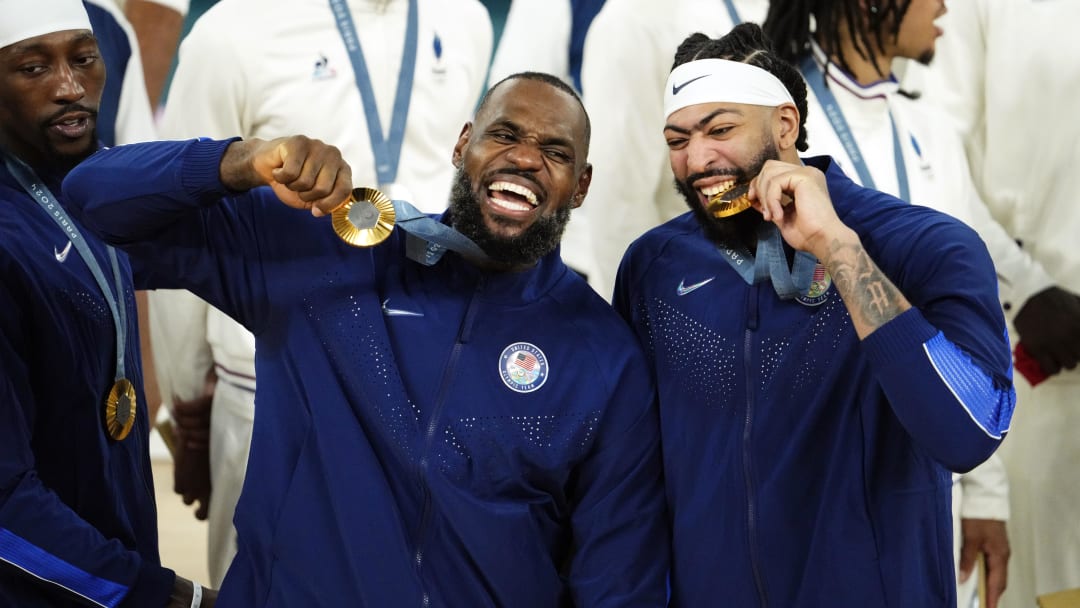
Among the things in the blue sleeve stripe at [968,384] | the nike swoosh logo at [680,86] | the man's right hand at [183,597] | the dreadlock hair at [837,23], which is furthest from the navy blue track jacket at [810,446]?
the dreadlock hair at [837,23]

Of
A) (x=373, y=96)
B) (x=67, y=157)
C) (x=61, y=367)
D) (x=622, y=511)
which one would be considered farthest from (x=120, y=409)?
(x=373, y=96)

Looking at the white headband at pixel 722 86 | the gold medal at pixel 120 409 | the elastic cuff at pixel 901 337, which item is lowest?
the gold medal at pixel 120 409

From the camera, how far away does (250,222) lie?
2.34 m

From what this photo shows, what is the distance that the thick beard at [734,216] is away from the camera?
245 cm

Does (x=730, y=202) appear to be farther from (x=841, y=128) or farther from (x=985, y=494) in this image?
(x=985, y=494)

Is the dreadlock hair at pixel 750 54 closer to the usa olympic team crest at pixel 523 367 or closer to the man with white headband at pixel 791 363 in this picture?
the man with white headband at pixel 791 363

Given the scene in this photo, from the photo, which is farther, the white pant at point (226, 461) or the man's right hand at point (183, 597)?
the white pant at point (226, 461)

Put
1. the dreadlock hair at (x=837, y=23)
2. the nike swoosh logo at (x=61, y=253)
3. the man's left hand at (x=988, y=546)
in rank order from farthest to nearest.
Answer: the dreadlock hair at (x=837, y=23)
the man's left hand at (x=988, y=546)
the nike swoosh logo at (x=61, y=253)

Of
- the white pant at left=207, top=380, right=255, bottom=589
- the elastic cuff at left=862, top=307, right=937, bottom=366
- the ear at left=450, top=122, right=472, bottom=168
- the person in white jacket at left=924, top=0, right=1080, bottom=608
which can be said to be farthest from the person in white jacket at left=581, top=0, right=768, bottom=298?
the elastic cuff at left=862, top=307, right=937, bottom=366

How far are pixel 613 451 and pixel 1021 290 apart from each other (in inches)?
92.8

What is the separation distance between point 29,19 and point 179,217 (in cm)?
65

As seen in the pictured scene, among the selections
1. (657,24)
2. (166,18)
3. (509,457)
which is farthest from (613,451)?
(166,18)

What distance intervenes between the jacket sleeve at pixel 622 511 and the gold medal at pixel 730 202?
0.32 m

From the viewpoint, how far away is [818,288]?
238 cm
